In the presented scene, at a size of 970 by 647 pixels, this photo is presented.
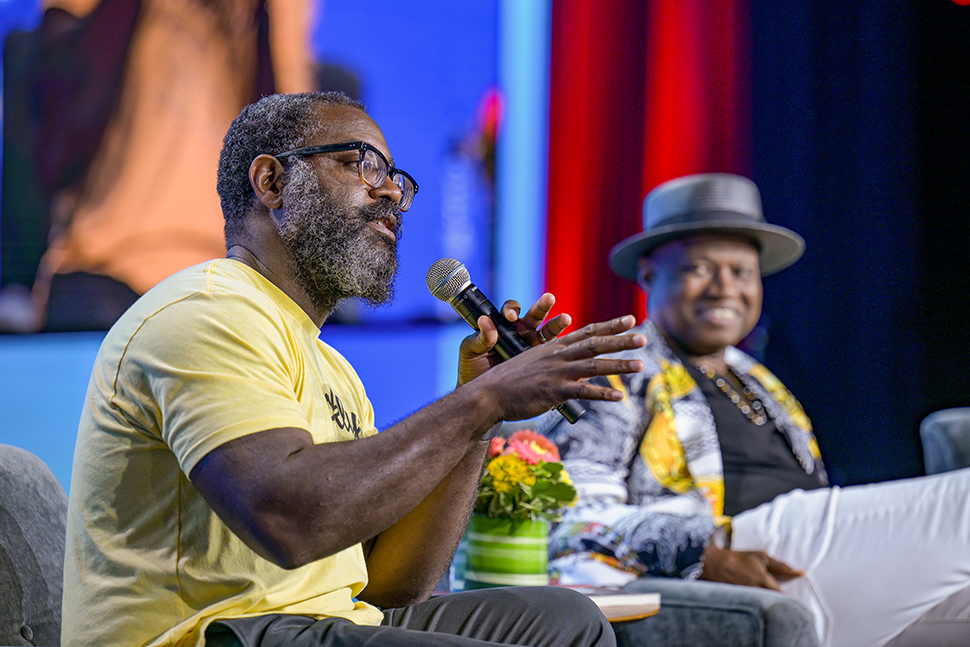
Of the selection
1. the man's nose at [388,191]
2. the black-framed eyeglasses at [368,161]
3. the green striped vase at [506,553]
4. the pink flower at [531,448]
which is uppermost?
the black-framed eyeglasses at [368,161]

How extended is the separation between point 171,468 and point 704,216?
6.75ft

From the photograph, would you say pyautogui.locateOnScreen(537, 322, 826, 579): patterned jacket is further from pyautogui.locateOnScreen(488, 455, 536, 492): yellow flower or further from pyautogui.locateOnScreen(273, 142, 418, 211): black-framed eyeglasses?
pyautogui.locateOnScreen(273, 142, 418, 211): black-framed eyeglasses

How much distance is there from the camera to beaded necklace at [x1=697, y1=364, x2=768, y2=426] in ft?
8.87

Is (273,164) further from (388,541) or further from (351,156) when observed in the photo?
(388,541)

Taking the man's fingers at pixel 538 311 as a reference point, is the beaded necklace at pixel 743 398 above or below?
below

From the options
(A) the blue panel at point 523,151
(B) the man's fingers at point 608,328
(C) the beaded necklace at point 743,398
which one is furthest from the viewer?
(A) the blue panel at point 523,151

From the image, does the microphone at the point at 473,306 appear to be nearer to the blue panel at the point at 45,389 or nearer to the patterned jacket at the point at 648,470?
the patterned jacket at the point at 648,470

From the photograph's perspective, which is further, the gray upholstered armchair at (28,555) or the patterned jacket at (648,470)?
the patterned jacket at (648,470)

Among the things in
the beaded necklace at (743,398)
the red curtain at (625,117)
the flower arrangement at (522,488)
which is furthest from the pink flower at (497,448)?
the red curtain at (625,117)

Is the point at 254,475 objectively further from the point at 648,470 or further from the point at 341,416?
the point at 648,470

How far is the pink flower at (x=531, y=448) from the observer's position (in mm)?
1790

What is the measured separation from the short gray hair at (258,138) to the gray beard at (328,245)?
0.06 m

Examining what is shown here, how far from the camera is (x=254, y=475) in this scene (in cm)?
94

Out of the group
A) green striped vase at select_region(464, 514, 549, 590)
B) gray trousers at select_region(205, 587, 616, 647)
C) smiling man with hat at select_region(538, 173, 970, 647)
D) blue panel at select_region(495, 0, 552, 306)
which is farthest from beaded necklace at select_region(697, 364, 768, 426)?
gray trousers at select_region(205, 587, 616, 647)
